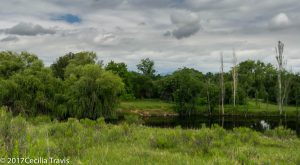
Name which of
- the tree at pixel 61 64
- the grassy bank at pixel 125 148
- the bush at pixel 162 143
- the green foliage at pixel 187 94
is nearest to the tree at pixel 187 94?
the green foliage at pixel 187 94

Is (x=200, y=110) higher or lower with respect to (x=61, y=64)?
lower

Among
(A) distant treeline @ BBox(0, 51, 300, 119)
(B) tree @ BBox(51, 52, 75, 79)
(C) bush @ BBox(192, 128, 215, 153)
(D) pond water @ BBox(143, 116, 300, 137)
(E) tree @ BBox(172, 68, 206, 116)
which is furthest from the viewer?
(E) tree @ BBox(172, 68, 206, 116)

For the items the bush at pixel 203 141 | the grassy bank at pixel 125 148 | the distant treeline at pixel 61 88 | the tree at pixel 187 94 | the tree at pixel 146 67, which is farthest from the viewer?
the tree at pixel 146 67

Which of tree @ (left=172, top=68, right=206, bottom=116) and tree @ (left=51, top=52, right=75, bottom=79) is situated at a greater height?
tree @ (left=51, top=52, right=75, bottom=79)

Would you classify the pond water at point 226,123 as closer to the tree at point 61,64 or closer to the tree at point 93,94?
the tree at point 93,94

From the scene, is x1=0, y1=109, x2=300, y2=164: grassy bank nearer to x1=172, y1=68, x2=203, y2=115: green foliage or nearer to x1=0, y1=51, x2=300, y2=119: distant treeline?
x1=0, y1=51, x2=300, y2=119: distant treeline

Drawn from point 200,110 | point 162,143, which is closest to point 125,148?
point 162,143

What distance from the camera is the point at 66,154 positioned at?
977cm

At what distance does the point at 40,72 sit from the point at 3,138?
44.5m

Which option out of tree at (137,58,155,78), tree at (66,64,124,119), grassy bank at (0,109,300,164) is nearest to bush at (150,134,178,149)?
grassy bank at (0,109,300,164)

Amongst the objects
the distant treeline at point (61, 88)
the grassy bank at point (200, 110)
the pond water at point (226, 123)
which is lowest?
the pond water at point (226, 123)

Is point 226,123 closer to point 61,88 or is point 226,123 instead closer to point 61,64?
point 61,88

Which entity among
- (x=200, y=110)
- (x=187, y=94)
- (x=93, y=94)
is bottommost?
(x=200, y=110)

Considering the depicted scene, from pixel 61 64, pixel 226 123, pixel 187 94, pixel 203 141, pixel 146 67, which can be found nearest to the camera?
pixel 203 141
